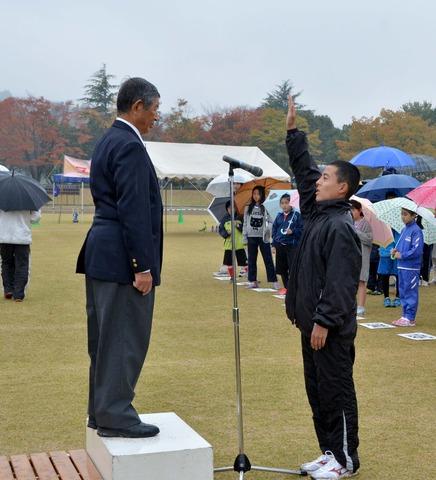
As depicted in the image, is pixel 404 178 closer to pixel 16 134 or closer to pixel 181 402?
pixel 181 402

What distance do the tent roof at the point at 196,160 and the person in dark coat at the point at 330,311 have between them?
2037cm

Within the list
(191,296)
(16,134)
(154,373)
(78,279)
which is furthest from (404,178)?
(16,134)

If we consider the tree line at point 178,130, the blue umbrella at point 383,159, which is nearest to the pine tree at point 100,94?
the tree line at point 178,130

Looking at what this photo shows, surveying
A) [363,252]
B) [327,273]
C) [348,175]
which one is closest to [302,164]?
[348,175]

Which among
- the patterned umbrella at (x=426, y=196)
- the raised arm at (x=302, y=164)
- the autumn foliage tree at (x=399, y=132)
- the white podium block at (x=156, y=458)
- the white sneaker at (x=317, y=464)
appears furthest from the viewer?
the autumn foliage tree at (x=399, y=132)

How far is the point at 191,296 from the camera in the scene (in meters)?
11.6

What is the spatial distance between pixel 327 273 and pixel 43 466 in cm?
196

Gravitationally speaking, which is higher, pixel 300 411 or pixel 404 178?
pixel 404 178

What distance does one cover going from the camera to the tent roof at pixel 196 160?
25266mm

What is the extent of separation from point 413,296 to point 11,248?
5.77 m

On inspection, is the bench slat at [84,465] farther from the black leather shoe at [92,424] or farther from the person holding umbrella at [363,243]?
the person holding umbrella at [363,243]

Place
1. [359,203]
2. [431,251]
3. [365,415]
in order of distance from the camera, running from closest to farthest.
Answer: [365,415] < [359,203] < [431,251]

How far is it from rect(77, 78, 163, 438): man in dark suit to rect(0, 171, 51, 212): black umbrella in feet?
22.1

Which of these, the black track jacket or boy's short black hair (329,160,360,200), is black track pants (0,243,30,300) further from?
boy's short black hair (329,160,360,200)
